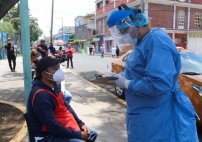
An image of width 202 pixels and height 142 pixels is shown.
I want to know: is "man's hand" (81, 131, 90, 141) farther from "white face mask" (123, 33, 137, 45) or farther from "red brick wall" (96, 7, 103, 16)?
"red brick wall" (96, 7, 103, 16)

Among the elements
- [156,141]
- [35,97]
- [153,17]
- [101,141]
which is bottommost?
[101,141]

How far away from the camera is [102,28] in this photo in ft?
189

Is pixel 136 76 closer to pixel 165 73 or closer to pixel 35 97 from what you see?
pixel 165 73

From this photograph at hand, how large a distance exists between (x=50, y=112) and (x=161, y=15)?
40.6 m

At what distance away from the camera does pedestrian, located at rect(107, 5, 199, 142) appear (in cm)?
241

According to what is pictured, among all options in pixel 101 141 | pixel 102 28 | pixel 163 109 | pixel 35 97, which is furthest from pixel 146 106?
pixel 102 28

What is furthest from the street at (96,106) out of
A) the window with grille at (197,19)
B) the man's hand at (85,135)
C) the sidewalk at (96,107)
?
the window with grille at (197,19)

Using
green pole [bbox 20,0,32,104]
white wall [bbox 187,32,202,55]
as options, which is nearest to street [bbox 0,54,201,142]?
green pole [bbox 20,0,32,104]

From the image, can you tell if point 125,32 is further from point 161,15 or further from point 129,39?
point 161,15

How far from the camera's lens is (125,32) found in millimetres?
2713

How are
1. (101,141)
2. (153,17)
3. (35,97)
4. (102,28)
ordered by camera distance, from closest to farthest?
(35,97), (101,141), (153,17), (102,28)

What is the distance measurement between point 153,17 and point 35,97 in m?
40.0

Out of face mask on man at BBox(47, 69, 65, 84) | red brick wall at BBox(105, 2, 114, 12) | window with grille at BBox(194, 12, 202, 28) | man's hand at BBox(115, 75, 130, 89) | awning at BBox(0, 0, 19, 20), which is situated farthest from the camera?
red brick wall at BBox(105, 2, 114, 12)

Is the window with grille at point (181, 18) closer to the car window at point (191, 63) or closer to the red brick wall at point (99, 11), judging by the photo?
the red brick wall at point (99, 11)
